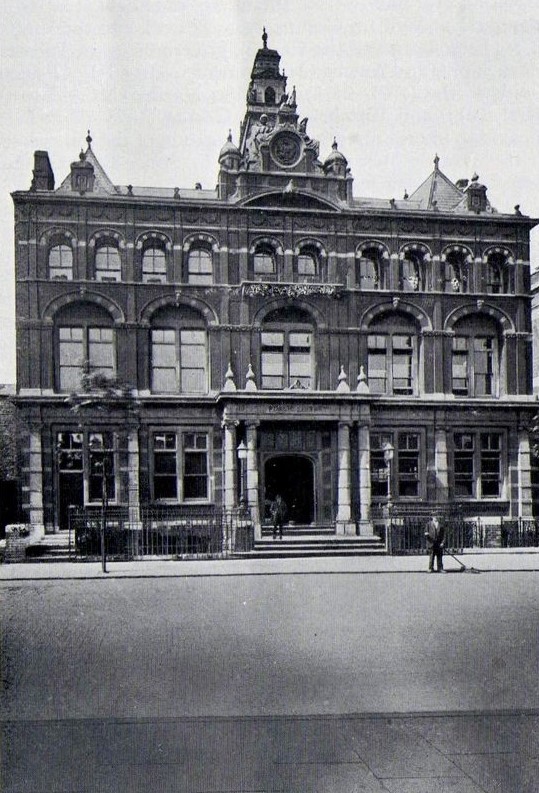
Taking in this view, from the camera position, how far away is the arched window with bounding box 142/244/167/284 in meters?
29.7

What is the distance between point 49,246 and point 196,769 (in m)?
25.3

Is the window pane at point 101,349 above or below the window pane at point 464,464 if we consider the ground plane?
above

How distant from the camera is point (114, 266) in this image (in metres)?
29.5

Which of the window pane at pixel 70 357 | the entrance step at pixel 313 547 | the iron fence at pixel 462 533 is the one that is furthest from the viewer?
the window pane at pixel 70 357

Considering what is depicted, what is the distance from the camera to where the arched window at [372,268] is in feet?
101

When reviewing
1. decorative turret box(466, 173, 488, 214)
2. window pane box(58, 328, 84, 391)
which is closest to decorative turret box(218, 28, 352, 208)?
decorative turret box(466, 173, 488, 214)

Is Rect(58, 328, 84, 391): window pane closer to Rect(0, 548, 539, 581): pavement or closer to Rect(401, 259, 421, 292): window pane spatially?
Rect(0, 548, 539, 581): pavement

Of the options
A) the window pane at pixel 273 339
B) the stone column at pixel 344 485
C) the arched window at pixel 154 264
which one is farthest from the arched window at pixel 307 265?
the stone column at pixel 344 485

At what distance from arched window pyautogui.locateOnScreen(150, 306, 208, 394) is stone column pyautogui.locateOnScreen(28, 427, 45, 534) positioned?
4633 millimetres

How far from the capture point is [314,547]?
2538 cm

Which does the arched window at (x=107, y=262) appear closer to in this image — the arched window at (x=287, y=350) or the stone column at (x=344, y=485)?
the arched window at (x=287, y=350)

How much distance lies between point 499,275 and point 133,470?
1631cm

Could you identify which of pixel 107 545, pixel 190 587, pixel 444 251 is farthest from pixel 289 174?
pixel 190 587

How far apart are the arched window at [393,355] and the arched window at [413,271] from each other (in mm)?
1259
